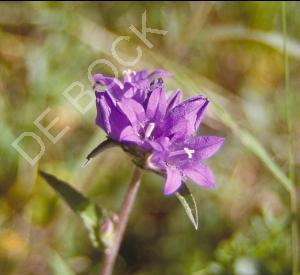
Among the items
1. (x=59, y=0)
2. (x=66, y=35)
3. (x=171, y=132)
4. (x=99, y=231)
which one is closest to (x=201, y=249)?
(x=99, y=231)


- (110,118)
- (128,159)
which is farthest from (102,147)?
(128,159)

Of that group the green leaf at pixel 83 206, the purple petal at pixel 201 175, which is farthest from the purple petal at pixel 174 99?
the green leaf at pixel 83 206

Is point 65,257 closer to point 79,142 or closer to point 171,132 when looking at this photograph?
point 79,142

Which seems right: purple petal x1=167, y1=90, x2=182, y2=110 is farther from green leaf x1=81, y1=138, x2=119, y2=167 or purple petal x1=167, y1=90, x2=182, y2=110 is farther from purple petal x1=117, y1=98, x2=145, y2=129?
green leaf x1=81, y1=138, x2=119, y2=167

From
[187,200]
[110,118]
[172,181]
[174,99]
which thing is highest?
[110,118]

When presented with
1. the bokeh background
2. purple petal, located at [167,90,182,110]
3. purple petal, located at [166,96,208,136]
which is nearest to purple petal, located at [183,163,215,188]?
purple petal, located at [166,96,208,136]

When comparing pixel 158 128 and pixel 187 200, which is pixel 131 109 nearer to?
pixel 158 128

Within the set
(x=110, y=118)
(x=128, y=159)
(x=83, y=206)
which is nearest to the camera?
(x=110, y=118)
